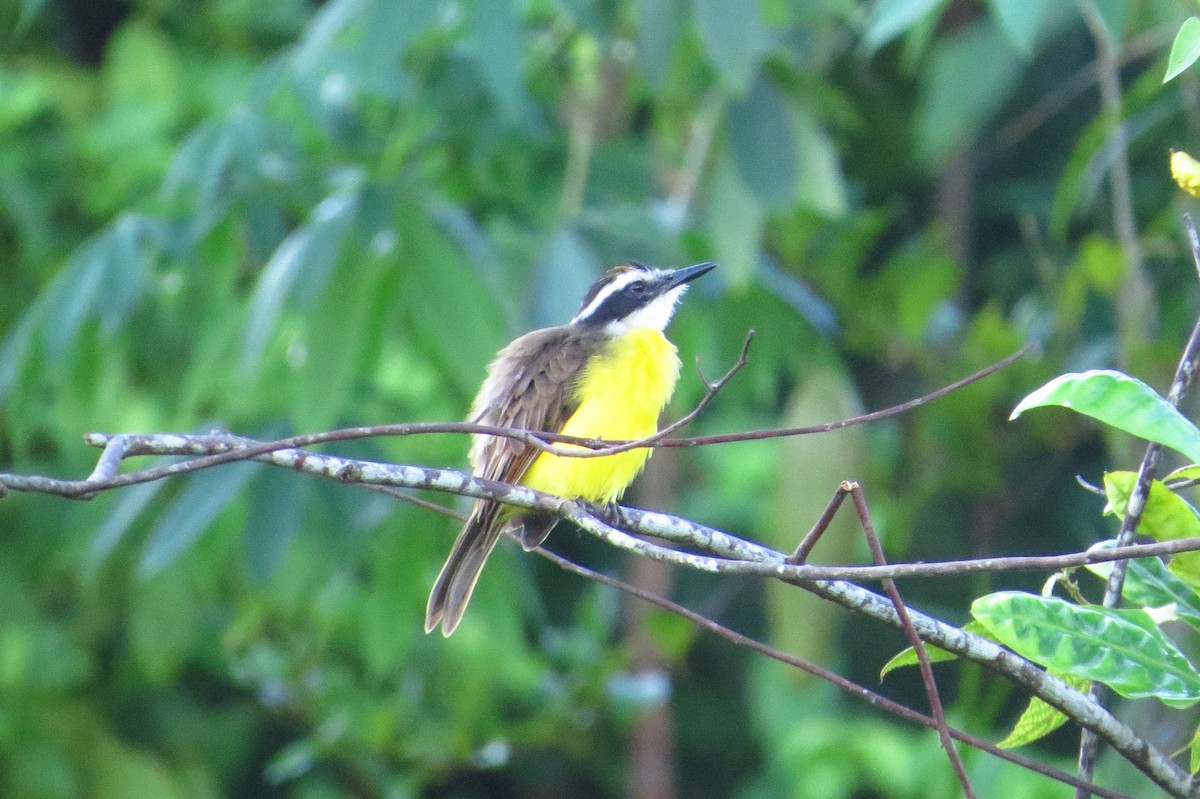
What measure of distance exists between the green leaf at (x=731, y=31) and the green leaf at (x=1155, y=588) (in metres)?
1.95

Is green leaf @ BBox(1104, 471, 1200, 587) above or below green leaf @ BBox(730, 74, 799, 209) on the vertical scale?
Answer: below

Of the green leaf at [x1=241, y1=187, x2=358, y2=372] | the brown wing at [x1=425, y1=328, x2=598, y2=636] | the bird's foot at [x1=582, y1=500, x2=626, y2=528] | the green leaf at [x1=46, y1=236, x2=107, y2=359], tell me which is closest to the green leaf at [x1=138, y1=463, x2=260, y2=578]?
the green leaf at [x1=241, y1=187, x2=358, y2=372]

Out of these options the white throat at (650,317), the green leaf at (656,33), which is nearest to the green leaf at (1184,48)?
the green leaf at (656,33)

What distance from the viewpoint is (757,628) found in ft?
25.5

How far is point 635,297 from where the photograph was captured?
471 centimetres

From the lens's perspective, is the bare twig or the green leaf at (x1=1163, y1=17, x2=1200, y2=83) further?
the bare twig

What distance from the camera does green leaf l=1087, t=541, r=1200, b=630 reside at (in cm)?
209

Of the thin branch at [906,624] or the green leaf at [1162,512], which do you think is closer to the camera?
the thin branch at [906,624]

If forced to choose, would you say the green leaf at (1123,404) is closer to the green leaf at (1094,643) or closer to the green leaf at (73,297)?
the green leaf at (1094,643)

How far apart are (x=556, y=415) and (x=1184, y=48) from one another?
2.56m

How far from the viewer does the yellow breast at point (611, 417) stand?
3916 mm

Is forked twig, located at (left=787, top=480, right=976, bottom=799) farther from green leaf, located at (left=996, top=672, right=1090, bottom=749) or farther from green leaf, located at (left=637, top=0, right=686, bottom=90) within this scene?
green leaf, located at (left=637, top=0, right=686, bottom=90)

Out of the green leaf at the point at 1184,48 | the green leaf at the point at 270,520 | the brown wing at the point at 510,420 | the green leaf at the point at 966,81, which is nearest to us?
the green leaf at the point at 1184,48

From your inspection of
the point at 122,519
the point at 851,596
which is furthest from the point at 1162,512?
the point at 122,519
